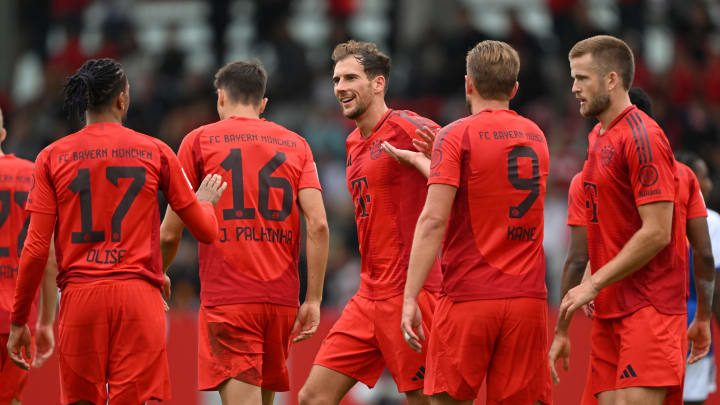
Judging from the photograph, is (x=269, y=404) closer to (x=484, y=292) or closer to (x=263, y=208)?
(x=263, y=208)

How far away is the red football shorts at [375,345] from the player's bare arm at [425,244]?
33.8 inches

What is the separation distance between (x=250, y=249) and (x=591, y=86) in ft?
7.68

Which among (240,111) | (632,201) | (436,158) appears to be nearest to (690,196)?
(632,201)

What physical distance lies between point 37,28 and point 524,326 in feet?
51.3

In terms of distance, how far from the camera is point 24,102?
18.7 meters

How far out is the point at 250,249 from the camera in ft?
21.9

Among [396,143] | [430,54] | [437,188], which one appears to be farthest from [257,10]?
[437,188]

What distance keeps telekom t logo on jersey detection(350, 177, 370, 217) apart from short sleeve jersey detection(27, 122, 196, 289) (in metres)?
1.48

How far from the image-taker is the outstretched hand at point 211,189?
251 inches

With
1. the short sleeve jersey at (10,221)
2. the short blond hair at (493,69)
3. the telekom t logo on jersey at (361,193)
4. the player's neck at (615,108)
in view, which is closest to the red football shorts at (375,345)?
the telekom t logo on jersey at (361,193)

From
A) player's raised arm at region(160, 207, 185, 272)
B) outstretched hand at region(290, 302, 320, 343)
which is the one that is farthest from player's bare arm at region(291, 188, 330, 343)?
player's raised arm at region(160, 207, 185, 272)

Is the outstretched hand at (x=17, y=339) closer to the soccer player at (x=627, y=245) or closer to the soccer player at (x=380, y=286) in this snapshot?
the soccer player at (x=380, y=286)

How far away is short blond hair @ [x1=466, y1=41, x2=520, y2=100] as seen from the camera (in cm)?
602

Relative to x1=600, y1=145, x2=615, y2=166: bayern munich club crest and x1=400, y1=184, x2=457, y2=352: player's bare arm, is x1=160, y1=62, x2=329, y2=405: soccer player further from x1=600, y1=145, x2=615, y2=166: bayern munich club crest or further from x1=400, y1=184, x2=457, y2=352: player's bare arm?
x1=600, y1=145, x2=615, y2=166: bayern munich club crest
